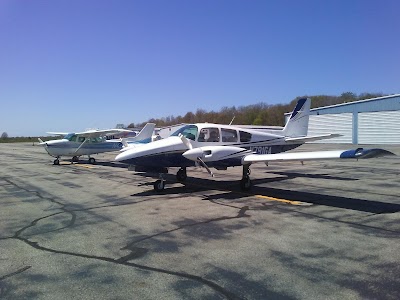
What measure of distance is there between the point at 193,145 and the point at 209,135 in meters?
0.83

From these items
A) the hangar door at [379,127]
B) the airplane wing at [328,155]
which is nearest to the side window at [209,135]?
the airplane wing at [328,155]

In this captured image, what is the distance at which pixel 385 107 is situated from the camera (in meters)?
51.0

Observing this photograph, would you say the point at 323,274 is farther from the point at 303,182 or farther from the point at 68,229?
the point at 303,182

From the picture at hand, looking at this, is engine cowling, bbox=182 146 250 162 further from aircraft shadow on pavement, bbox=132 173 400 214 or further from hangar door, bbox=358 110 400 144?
hangar door, bbox=358 110 400 144

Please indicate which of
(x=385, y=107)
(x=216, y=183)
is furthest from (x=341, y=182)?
(x=385, y=107)

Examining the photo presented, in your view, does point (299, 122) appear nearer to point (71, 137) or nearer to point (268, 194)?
point (268, 194)

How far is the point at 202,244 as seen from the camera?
261 inches

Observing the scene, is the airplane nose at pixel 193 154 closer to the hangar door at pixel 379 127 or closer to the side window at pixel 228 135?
the side window at pixel 228 135

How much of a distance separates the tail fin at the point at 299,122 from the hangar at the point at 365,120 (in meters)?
35.1

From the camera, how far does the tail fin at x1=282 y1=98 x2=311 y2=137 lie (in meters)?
17.7

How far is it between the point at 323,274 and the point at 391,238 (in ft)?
8.43

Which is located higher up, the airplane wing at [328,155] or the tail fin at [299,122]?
the tail fin at [299,122]

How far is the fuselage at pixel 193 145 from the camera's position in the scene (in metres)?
12.0

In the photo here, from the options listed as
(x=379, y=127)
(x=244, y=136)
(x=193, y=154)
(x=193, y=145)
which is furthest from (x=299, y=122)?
(x=379, y=127)
